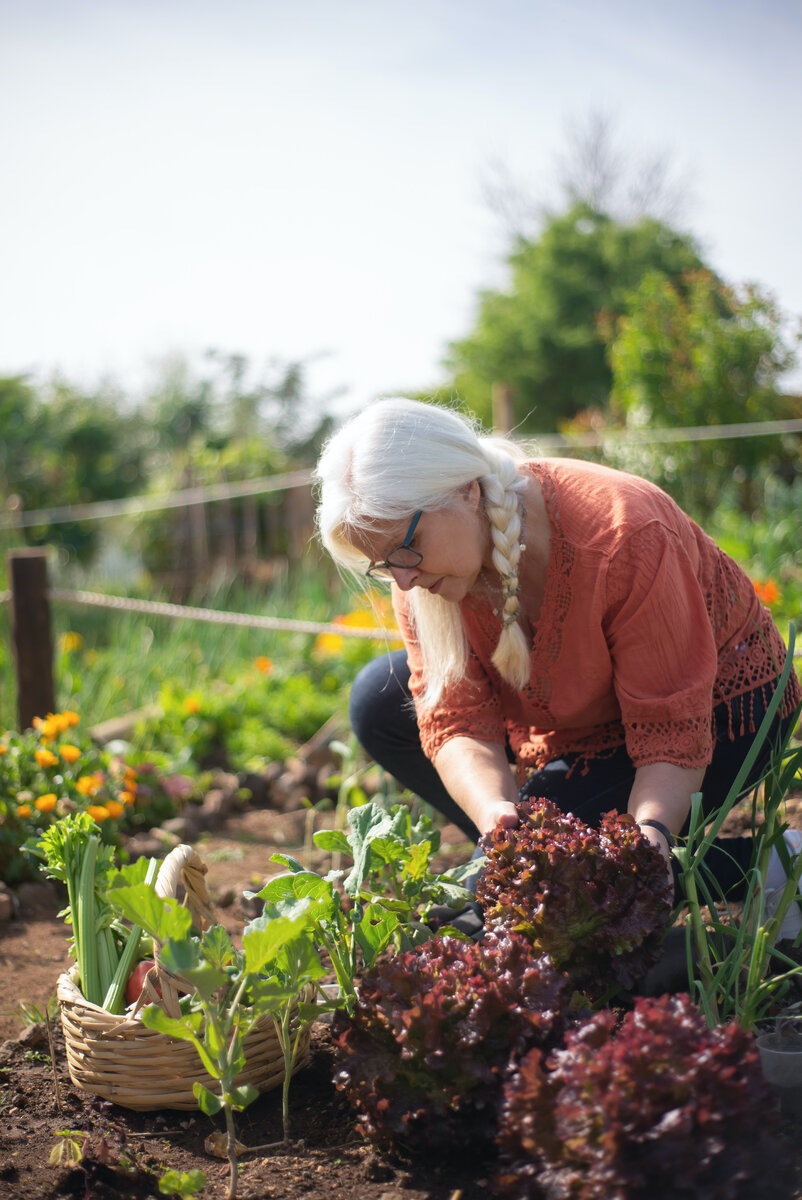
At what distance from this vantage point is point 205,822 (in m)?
3.23

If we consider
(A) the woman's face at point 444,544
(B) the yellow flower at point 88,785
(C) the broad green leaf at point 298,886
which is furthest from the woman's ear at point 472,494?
(B) the yellow flower at point 88,785

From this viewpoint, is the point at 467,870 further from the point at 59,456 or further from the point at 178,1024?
the point at 59,456

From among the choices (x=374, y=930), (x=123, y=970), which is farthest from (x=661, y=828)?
(x=123, y=970)

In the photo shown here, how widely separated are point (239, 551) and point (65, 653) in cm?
412

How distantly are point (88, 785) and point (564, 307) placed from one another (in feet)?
64.9

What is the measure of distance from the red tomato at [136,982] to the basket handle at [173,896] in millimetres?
44

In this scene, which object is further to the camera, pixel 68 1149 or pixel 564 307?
pixel 564 307

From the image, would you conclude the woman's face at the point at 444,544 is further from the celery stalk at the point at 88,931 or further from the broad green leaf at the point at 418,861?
the celery stalk at the point at 88,931

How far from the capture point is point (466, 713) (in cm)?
195

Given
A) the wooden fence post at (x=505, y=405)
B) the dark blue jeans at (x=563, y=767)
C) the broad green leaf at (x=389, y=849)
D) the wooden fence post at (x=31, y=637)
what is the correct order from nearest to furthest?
1. the broad green leaf at (x=389, y=849)
2. the dark blue jeans at (x=563, y=767)
3. the wooden fence post at (x=31, y=637)
4. the wooden fence post at (x=505, y=405)

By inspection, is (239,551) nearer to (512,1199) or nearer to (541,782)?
(541,782)

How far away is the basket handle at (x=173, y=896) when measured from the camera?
1.46 meters

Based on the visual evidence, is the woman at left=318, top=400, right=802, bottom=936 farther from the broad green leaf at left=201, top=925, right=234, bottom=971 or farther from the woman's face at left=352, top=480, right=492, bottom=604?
the broad green leaf at left=201, top=925, right=234, bottom=971

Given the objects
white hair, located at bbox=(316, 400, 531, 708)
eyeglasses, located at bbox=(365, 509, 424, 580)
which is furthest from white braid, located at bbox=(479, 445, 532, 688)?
eyeglasses, located at bbox=(365, 509, 424, 580)
